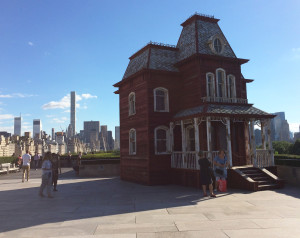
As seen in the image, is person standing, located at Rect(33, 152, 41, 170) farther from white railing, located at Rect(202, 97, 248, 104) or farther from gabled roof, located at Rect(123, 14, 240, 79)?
white railing, located at Rect(202, 97, 248, 104)

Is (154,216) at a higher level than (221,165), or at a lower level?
lower

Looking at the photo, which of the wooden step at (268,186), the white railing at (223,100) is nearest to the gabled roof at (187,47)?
the white railing at (223,100)

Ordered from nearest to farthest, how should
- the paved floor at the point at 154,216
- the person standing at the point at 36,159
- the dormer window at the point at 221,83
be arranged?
the paved floor at the point at 154,216
the dormer window at the point at 221,83
the person standing at the point at 36,159

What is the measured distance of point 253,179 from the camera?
13.1 metres

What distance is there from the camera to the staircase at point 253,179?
1239cm

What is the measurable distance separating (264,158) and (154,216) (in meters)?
9.80

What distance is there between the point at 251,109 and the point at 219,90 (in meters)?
2.26

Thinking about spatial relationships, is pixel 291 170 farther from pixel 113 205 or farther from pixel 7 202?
pixel 7 202

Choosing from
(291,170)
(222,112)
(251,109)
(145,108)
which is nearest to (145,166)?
(145,108)

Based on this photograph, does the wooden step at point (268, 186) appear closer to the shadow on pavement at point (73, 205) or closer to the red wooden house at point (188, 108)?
the shadow on pavement at point (73, 205)

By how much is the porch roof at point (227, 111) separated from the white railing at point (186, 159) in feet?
6.97

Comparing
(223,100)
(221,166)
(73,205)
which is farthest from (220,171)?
(73,205)

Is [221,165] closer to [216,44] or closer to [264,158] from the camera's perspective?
[264,158]

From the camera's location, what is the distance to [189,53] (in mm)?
16703
